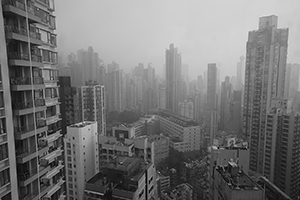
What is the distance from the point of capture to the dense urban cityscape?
170 centimetres

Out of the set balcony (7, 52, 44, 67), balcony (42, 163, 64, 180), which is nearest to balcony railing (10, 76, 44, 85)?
balcony (7, 52, 44, 67)

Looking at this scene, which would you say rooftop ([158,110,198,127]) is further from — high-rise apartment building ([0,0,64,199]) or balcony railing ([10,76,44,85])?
balcony railing ([10,76,44,85])

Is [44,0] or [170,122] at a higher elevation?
[44,0]

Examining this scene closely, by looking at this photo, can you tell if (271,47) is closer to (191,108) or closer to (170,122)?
(170,122)

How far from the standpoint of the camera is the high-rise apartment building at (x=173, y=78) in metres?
14.0

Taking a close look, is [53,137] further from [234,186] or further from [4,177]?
[234,186]

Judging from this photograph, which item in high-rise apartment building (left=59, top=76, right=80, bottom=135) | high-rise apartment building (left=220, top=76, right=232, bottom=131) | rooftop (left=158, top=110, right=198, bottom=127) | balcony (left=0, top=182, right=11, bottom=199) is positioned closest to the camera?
balcony (left=0, top=182, right=11, bottom=199)

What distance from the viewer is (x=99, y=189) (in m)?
3.37

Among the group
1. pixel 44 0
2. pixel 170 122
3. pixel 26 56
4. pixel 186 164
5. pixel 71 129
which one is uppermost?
pixel 44 0

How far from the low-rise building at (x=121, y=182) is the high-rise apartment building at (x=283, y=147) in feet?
14.5

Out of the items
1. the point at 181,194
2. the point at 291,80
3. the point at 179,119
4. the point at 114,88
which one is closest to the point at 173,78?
the point at 179,119

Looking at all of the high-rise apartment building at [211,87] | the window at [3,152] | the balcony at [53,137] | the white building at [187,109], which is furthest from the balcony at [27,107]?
the white building at [187,109]

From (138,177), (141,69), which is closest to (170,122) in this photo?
(141,69)

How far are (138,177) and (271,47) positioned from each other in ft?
23.5
